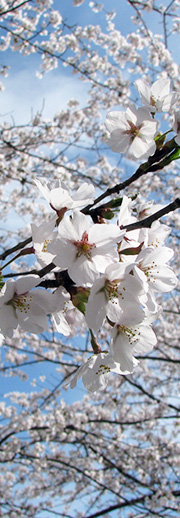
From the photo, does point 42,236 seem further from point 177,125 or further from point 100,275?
point 177,125

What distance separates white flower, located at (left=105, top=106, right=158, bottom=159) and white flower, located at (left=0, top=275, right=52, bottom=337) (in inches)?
20.8

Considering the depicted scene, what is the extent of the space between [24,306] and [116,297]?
28 centimetres

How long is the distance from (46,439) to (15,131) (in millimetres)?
5772

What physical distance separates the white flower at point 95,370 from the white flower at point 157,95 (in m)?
0.80

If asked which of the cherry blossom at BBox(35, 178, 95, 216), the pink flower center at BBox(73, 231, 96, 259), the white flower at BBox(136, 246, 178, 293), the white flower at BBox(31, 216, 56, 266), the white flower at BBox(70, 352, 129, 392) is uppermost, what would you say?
the cherry blossom at BBox(35, 178, 95, 216)

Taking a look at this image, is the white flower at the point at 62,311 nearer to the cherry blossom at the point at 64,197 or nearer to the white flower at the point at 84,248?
the white flower at the point at 84,248

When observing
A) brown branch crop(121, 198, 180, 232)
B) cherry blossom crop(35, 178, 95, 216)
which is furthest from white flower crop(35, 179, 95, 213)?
brown branch crop(121, 198, 180, 232)

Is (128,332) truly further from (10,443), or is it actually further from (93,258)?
(10,443)

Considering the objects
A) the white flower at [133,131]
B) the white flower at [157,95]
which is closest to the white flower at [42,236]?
the white flower at [133,131]

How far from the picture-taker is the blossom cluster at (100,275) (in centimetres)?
91

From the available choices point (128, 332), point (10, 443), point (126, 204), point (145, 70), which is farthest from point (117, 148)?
point (145, 70)

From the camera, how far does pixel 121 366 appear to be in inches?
40.3

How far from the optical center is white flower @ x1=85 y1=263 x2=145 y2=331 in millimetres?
882

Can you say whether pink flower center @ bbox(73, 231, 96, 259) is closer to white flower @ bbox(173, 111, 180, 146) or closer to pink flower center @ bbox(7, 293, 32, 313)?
pink flower center @ bbox(7, 293, 32, 313)
